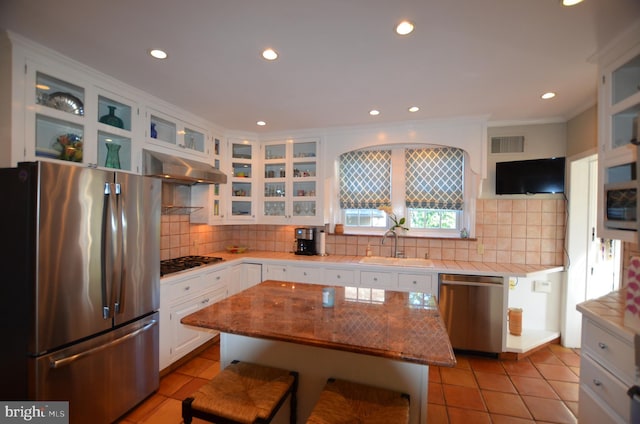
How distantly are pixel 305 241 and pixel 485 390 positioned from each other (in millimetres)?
2340

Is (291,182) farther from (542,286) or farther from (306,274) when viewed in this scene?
(542,286)

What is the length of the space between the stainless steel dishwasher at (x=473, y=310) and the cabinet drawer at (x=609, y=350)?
3.24ft

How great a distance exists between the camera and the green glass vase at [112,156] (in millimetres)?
2211

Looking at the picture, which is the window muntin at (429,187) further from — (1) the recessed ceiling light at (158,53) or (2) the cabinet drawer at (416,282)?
(1) the recessed ceiling light at (158,53)

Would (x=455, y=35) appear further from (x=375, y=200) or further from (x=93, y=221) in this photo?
(x=93, y=221)

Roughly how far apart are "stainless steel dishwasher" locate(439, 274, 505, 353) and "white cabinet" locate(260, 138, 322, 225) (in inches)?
66.7

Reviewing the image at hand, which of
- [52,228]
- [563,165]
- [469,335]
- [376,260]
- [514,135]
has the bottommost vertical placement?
[469,335]

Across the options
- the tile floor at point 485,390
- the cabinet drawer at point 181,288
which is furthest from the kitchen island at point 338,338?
the cabinet drawer at point 181,288

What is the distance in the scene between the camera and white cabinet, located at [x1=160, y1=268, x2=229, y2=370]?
2334 mm

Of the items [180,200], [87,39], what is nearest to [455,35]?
[87,39]

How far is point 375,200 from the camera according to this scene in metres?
3.58

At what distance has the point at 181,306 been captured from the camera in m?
2.50

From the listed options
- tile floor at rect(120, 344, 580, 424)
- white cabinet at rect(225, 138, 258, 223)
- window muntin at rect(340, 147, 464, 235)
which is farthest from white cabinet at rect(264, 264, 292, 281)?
window muntin at rect(340, 147, 464, 235)

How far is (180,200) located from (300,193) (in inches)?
57.3
